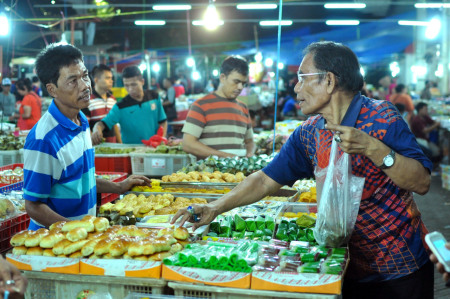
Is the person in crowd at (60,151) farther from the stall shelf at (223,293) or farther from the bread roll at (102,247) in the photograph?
the stall shelf at (223,293)

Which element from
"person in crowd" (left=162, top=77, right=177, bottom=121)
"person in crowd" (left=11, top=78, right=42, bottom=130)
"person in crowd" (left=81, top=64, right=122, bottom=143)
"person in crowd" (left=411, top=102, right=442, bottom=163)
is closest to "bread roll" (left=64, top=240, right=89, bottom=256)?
"person in crowd" (left=81, top=64, right=122, bottom=143)

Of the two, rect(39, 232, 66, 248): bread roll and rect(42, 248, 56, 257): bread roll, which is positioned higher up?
rect(39, 232, 66, 248): bread roll

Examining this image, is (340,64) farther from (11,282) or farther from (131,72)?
(131,72)

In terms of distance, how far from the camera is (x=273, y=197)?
4.49 metres

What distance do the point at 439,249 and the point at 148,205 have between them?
2203 millimetres

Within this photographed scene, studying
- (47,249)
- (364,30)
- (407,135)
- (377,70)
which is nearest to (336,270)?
(407,135)

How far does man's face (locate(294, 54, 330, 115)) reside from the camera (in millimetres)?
2623

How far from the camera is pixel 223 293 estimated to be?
86.7 inches

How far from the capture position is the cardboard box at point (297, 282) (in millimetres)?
2115

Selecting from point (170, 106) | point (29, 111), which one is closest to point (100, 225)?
point (29, 111)

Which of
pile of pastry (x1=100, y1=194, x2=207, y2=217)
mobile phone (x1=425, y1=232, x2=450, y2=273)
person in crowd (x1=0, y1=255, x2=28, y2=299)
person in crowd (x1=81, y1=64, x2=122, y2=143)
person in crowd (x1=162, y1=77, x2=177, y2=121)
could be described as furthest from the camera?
person in crowd (x1=162, y1=77, x2=177, y2=121)

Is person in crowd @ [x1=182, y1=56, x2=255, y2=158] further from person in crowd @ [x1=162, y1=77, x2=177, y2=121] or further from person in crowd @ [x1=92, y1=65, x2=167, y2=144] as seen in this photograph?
person in crowd @ [x1=162, y1=77, x2=177, y2=121]

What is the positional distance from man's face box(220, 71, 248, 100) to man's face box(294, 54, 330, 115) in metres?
2.82

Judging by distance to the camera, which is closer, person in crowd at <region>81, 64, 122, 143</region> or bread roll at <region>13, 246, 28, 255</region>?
bread roll at <region>13, 246, 28, 255</region>
